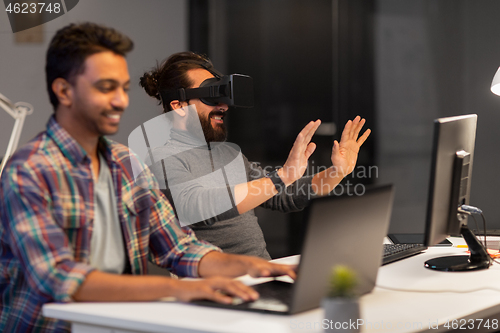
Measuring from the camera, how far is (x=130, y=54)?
171 cm

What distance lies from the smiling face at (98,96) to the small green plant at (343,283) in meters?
0.65

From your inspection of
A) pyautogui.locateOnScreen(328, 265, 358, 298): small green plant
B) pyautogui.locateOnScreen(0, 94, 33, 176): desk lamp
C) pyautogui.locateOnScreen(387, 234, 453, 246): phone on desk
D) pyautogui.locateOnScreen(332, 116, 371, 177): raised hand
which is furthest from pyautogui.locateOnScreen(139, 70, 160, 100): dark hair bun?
pyautogui.locateOnScreen(328, 265, 358, 298): small green plant

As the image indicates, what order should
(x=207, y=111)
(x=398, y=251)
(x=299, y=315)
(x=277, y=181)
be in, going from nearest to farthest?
(x=299, y=315)
(x=398, y=251)
(x=277, y=181)
(x=207, y=111)

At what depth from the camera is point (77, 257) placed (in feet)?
3.82

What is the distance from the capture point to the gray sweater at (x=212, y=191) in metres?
1.76

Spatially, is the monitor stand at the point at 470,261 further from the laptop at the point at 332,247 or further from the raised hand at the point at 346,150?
the raised hand at the point at 346,150

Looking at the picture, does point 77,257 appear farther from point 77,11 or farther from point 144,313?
point 77,11

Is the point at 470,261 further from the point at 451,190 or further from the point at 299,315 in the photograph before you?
the point at 299,315

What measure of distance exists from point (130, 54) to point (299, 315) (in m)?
1.10


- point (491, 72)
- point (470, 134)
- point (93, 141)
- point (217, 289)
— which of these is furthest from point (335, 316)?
point (491, 72)

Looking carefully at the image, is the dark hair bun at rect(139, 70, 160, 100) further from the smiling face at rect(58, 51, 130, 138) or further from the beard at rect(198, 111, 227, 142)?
the smiling face at rect(58, 51, 130, 138)

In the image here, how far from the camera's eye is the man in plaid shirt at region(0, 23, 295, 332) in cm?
105

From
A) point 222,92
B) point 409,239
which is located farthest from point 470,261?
point 222,92

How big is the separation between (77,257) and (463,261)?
1045 millimetres
